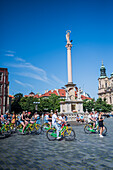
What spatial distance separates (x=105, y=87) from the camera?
10781cm

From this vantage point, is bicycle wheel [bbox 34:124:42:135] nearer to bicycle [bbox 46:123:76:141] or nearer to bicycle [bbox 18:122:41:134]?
bicycle [bbox 18:122:41:134]

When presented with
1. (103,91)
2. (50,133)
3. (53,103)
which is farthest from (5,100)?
(103,91)

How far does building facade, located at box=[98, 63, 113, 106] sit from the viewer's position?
100556mm

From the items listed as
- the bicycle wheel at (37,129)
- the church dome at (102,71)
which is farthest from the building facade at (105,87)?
the bicycle wheel at (37,129)

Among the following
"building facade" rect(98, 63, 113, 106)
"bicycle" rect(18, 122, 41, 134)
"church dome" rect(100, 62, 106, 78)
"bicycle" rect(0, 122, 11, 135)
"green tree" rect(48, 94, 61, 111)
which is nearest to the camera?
"bicycle" rect(0, 122, 11, 135)

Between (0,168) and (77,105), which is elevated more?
(77,105)

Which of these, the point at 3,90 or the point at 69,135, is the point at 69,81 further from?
the point at 3,90

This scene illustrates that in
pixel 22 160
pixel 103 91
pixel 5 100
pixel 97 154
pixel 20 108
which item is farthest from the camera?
pixel 103 91

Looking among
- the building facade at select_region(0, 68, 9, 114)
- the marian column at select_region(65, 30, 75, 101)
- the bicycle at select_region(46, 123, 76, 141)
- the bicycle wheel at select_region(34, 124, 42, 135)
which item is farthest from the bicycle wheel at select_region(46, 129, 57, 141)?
the building facade at select_region(0, 68, 9, 114)

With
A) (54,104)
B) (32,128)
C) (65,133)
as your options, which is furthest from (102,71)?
(65,133)

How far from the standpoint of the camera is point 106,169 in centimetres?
520

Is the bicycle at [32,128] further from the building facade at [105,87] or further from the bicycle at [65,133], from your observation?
the building facade at [105,87]

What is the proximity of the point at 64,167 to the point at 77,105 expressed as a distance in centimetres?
2597

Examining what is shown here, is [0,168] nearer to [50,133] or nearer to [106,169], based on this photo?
[106,169]
